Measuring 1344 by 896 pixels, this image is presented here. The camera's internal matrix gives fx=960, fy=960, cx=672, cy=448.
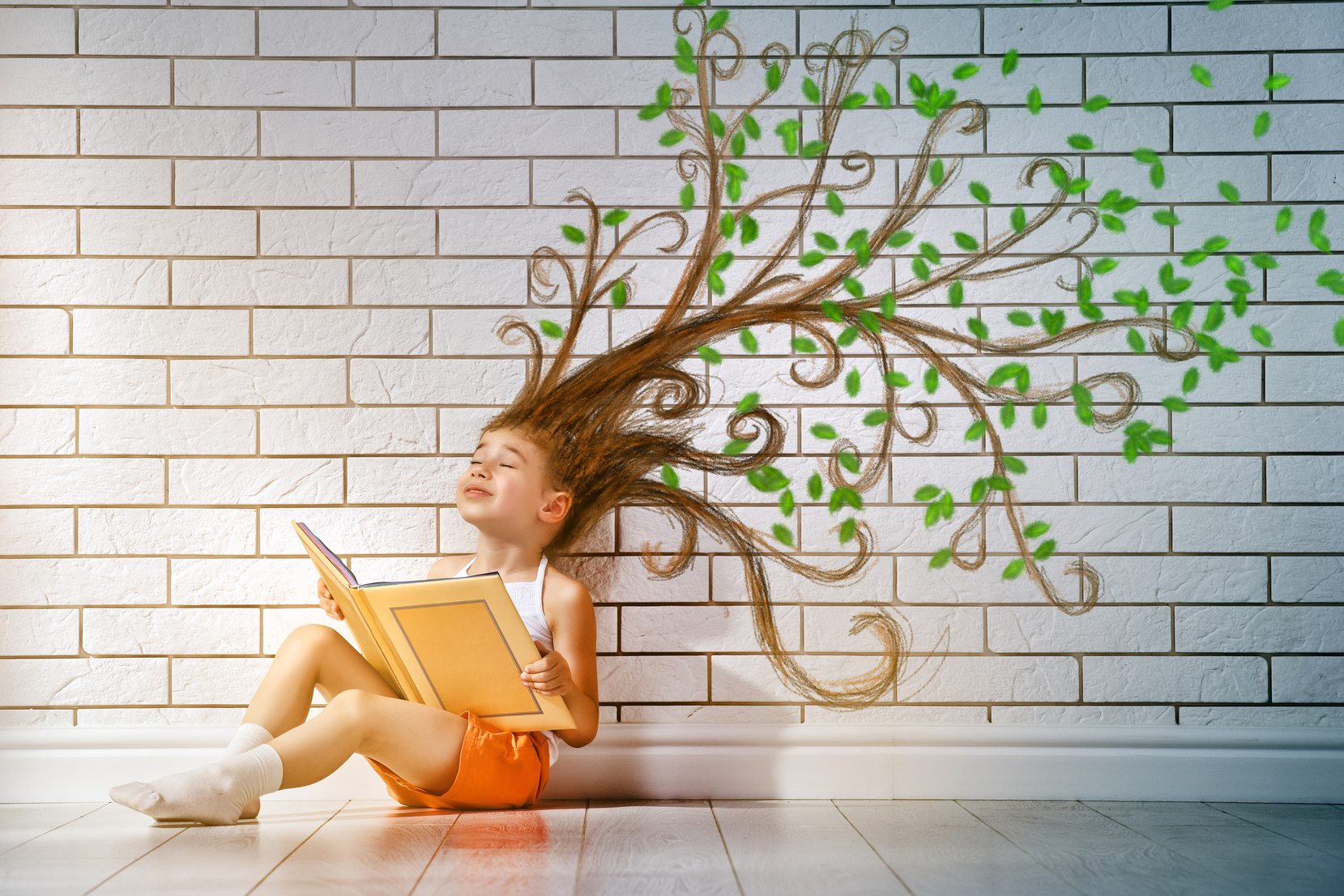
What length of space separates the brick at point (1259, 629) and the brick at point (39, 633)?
216 centimetres

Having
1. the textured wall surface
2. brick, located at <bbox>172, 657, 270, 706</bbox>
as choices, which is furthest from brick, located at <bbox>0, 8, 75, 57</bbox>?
brick, located at <bbox>172, 657, 270, 706</bbox>

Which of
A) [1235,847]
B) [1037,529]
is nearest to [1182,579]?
[1037,529]

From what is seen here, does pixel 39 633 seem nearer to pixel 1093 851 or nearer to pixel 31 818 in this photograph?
pixel 31 818

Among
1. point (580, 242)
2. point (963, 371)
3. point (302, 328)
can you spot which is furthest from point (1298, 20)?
point (302, 328)

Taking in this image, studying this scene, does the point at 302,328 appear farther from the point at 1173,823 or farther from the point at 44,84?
the point at 1173,823

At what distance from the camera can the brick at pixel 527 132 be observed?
1.89 metres

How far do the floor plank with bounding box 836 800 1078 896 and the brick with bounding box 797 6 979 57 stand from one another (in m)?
1.41

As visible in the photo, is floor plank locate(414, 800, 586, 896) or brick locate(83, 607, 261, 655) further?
brick locate(83, 607, 261, 655)

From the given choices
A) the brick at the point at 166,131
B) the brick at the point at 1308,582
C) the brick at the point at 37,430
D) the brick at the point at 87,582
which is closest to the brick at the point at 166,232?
the brick at the point at 166,131

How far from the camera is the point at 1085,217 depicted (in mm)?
1901

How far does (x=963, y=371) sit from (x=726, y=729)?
840mm

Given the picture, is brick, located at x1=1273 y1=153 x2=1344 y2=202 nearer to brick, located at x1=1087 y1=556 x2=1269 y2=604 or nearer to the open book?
brick, located at x1=1087 y1=556 x2=1269 y2=604

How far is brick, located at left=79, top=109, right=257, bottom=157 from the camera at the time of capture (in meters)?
1.89

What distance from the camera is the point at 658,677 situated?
1869mm
